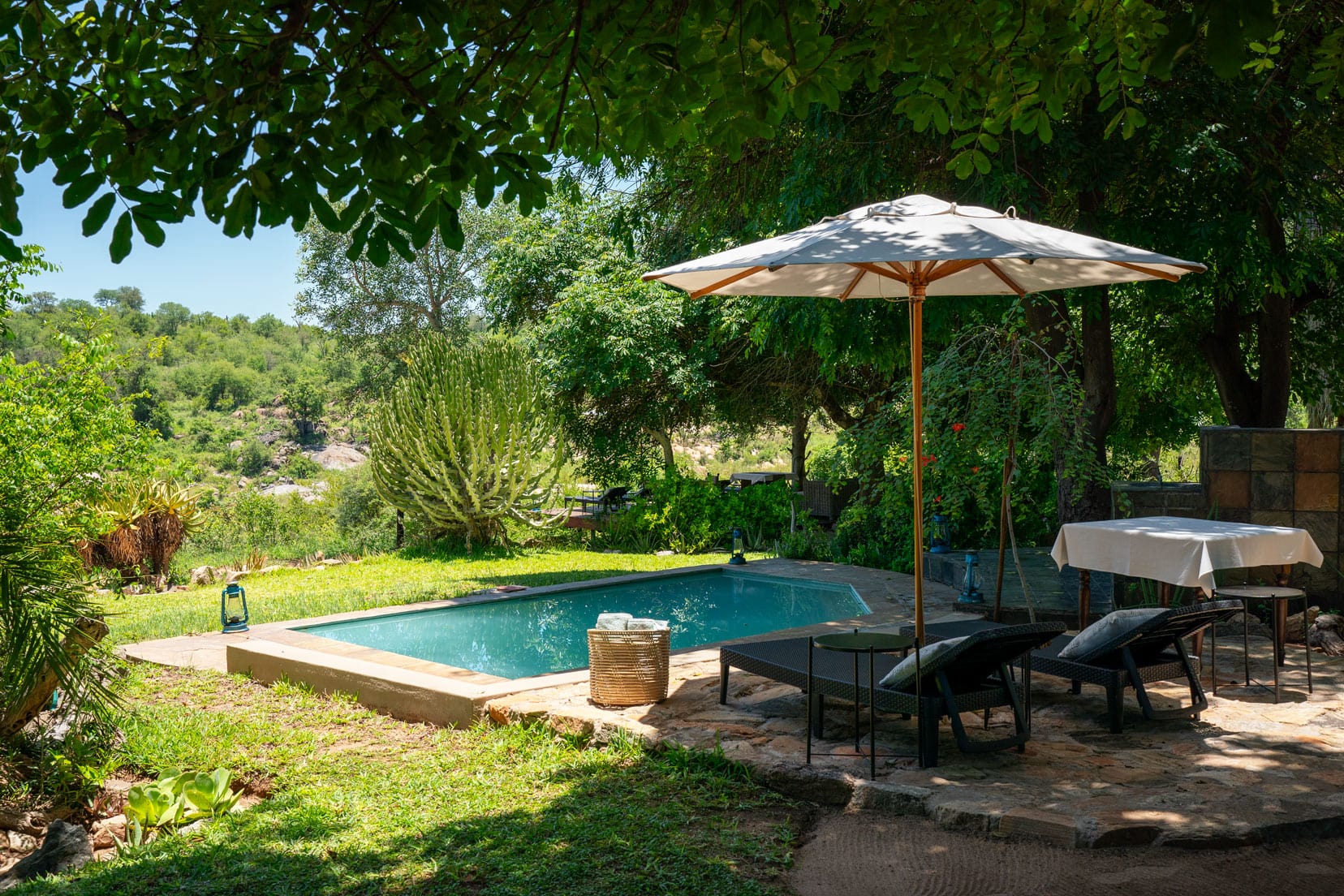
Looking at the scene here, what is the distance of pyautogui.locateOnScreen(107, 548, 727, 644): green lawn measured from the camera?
10.3 m

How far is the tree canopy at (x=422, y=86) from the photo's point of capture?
10.1 feet

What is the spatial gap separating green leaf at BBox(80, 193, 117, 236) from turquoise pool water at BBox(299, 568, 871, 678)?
6.06m

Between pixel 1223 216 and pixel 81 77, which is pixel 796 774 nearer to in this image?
pixel 81 77

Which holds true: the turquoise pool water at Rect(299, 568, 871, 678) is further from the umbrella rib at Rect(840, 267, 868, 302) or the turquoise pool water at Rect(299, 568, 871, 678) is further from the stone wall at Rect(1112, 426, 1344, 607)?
the umbrella rib at Rect(840, 267, 868, 302)

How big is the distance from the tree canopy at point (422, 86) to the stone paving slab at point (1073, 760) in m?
2.80

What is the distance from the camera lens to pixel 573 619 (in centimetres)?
1065

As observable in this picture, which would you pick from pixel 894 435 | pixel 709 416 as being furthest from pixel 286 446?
pixel 894 435

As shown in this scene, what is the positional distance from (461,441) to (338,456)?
89.1 ft

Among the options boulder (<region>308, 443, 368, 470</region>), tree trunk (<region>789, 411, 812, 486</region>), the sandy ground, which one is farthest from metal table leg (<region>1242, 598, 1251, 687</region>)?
boulder (<region>308, 443, 368, 470</region>)

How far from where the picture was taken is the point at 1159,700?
574 centimetres

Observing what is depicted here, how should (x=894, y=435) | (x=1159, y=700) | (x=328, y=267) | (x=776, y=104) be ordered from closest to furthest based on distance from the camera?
(x=776, y=104), (x=1159, y=700), (x=894, y=435), (x=328, y=267)

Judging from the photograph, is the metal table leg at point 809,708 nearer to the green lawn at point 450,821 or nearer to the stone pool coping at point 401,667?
the green lawn at point 450,821

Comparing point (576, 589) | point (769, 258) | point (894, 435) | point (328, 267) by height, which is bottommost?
point (576, 589)

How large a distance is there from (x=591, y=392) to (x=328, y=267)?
60.5 ft
